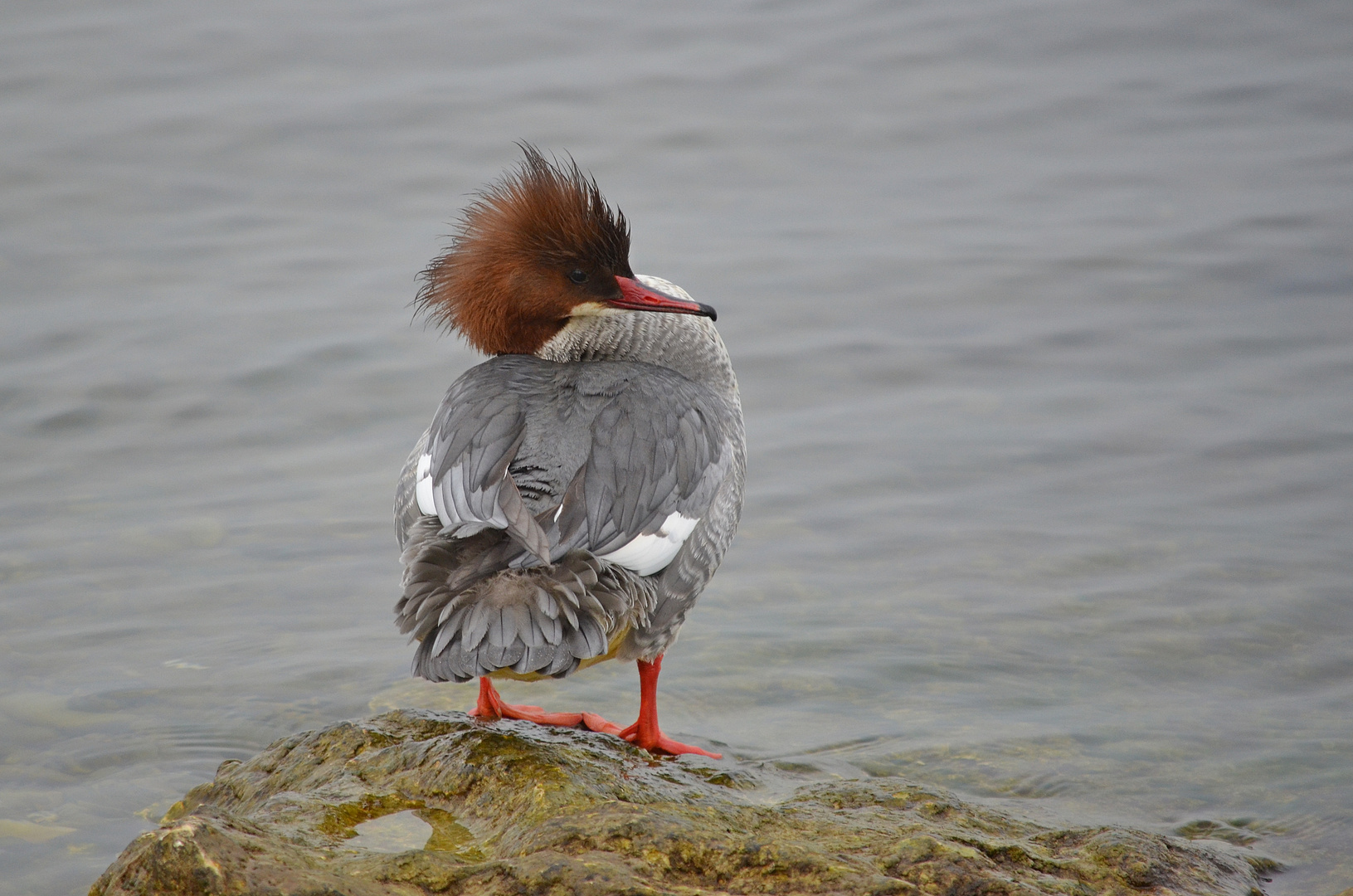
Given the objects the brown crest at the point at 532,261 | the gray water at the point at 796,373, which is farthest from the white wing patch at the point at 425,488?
the gray water at the point at 796,373

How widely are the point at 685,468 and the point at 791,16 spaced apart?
8.36 meters

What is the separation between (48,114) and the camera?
967 centimetres

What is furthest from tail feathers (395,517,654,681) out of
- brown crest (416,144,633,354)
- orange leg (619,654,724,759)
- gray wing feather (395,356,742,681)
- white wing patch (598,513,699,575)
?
brown crest (416,144,633,354)

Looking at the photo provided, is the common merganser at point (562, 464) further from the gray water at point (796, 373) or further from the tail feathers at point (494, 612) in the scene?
the gray water at point (796, 373)

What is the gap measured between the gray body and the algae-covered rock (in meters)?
0.28

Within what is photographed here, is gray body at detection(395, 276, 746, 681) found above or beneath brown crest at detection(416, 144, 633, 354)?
beneath

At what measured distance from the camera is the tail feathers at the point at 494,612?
9.94ft

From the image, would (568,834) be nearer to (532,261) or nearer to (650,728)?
(650,728)

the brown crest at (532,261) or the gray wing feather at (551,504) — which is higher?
the brown crest at (532,261)

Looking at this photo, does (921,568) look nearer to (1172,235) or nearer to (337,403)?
(337,403)

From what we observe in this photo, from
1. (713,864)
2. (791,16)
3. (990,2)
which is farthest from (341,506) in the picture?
(990,2)

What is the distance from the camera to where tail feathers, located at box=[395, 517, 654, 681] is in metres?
3.03

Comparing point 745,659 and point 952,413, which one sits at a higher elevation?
point 952,413

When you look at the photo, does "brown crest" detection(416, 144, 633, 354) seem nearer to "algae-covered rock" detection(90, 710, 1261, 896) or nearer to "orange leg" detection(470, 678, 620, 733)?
"orange leg" detection(470, 678, 620, 733)
